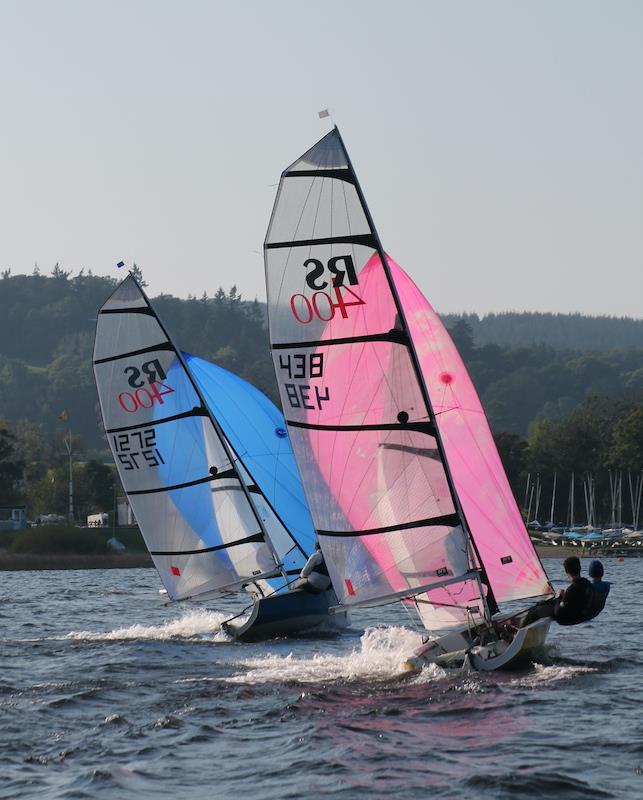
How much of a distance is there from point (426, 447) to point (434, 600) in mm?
2840

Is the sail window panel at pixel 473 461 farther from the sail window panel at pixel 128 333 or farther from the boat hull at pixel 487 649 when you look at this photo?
the sail window panel at pixel 128 333

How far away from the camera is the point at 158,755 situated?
52.7ft

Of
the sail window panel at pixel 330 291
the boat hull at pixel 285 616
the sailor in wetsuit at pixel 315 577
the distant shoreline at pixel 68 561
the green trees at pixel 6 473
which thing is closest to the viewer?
the sail window panel at pixel 330 291

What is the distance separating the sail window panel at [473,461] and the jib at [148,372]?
326 inches

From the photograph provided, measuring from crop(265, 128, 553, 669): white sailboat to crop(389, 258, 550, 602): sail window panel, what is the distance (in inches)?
0.8

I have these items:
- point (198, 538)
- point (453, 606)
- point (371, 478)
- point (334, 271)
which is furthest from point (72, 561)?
point (334, 271)

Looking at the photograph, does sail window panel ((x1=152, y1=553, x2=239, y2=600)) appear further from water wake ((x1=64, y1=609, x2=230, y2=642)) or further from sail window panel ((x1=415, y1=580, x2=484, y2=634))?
sail window panel ((x1=415, y1=580, x2=484, y2=634))

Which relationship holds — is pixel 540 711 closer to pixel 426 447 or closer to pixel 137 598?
pixel 426 447

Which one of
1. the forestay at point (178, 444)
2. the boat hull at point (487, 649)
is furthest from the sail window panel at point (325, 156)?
the forestay at point (178, 444)

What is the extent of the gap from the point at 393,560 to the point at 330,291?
3.97 m

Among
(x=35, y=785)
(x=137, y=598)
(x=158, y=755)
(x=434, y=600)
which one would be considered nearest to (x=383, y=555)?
(x=434, y=600)

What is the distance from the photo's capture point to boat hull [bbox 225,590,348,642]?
90.1 ft

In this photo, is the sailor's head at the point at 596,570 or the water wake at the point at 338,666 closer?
the sailor's head at the point at 596,570

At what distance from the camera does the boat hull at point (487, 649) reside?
2027 cm
